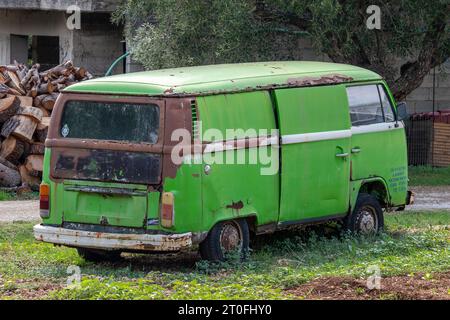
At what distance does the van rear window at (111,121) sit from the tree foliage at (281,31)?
6804 millimetres

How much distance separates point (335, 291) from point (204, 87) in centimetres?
258

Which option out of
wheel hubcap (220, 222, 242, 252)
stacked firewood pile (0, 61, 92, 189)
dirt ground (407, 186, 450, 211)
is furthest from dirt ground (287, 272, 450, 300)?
stacked firewood pile (0, 61, 92, 189)

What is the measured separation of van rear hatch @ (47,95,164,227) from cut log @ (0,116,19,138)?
255 inches

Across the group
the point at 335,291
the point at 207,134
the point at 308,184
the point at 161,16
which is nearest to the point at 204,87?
the point at 207,134

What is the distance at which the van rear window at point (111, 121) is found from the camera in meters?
10.4

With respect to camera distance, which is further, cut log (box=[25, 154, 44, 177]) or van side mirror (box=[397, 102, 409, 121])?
cut log (box=[25, 154, 44, 177])

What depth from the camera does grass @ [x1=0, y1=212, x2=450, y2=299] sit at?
29.1 ft

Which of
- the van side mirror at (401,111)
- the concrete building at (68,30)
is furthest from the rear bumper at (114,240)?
the concrete building at (68,30)

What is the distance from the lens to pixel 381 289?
9.05m

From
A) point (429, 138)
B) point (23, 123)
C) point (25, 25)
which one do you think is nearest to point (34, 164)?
point (23, 123)

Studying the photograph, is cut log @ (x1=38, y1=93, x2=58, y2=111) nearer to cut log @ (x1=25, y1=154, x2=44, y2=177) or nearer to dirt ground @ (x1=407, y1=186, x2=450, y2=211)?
cut log @ (x1=25, y1=154, x2=44, y2=177)

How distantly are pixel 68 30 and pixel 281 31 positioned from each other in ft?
18.9

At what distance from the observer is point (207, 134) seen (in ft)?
34.1
